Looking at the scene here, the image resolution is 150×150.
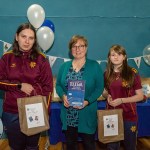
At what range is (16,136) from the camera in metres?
2.00

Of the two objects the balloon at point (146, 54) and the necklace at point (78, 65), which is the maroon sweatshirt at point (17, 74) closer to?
the necklace at point (78, 65)

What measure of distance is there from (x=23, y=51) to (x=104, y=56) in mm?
2440

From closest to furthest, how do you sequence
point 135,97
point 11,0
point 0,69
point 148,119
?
point 0,69
point 135,97
point 148,119
point 11,0

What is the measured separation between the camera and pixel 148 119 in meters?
3.42

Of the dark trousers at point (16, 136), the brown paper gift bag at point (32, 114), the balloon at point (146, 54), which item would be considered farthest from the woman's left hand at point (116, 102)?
the balloon at point (146, 54)

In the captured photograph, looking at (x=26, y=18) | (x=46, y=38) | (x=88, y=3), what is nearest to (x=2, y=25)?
(x=26, y=18)

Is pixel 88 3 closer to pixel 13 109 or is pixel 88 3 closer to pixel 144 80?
pixel 144 80

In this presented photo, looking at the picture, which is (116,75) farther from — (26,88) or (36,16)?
(36,16)

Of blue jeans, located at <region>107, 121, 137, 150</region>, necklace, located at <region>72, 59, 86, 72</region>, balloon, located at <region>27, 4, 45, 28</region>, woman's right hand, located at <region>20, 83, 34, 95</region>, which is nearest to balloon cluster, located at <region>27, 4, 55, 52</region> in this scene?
balloon, located at <region>27, 4, 45, 28</region>

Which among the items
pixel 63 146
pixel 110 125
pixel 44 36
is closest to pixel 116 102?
pixel 110 125

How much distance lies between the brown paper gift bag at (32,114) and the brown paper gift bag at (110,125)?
52 centimetres

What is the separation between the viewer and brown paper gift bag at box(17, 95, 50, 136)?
75.7 inches

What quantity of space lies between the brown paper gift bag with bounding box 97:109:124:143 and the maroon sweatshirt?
0.62 m

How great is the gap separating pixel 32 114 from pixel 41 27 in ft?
6.17
